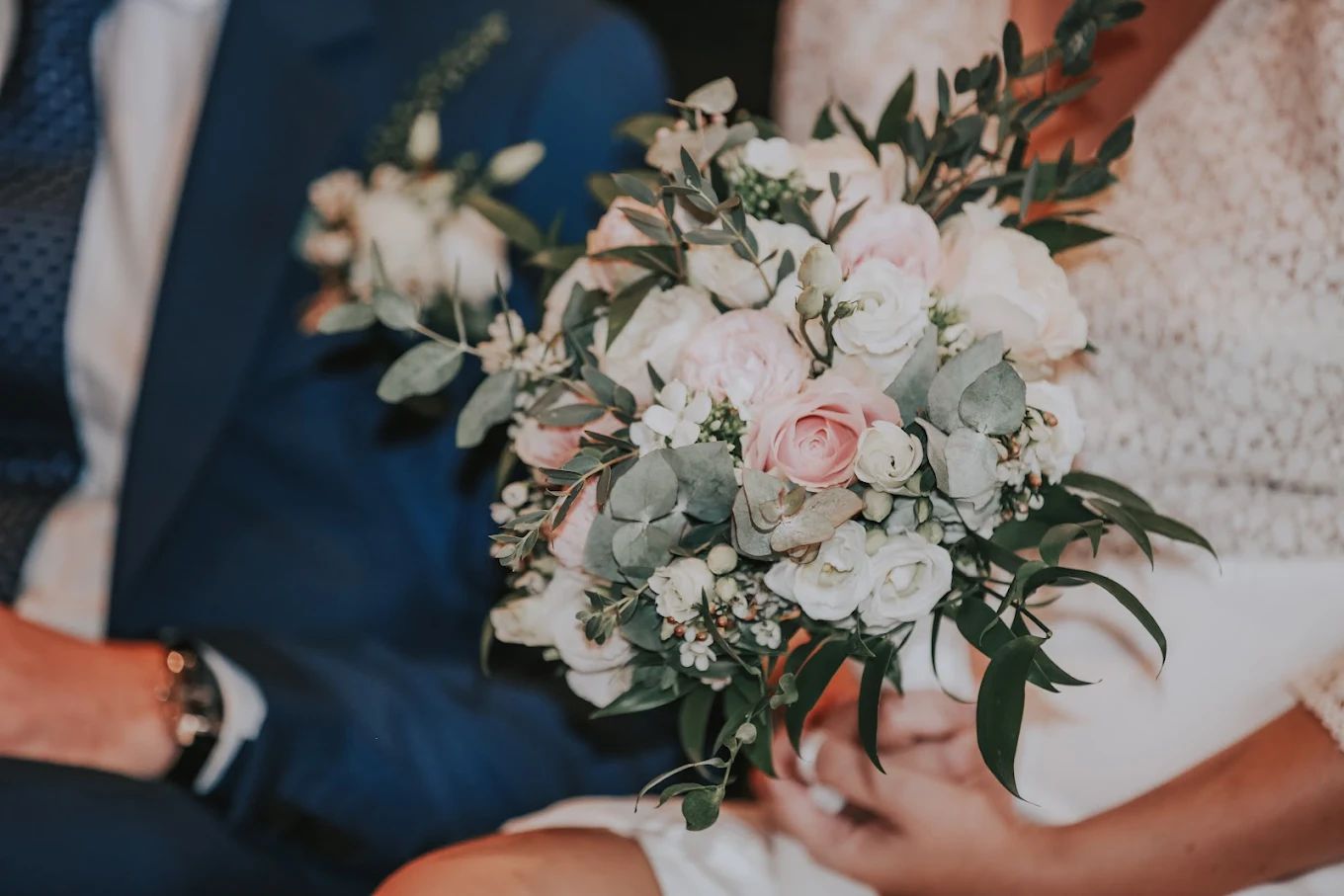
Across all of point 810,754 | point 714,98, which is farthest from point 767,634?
point 714,98

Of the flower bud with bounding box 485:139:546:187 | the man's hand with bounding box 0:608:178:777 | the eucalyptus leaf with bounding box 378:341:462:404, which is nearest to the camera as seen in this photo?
the eucalyptus leaf with bounding box 378:341:462:404

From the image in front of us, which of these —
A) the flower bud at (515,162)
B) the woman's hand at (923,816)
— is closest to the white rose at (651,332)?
the woman's hand at (923,816)

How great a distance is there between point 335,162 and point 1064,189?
972 mm

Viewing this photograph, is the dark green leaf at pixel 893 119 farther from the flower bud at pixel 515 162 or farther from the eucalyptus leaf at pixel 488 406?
the flower bud at pixel 515 162

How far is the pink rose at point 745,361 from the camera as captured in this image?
753 millimetres

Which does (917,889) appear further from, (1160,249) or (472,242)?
(472,242)

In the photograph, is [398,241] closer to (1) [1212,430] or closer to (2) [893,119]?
(2) [893,119]

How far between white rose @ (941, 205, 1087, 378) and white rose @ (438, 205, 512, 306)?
27.9 inches

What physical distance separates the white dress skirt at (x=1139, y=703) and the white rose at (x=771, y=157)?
1.50ft

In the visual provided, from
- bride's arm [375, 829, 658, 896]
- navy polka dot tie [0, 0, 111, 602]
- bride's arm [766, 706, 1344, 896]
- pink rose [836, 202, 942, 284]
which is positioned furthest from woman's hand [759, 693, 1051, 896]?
navy polka dot tie [0, 0, 111, 602]

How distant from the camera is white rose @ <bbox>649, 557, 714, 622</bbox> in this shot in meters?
0.74

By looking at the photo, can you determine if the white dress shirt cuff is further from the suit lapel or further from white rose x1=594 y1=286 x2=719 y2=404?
white rose x1=594 y1=286 x2=719 y2=404

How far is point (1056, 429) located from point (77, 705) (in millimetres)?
978

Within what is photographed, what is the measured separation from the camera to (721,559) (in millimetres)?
755
